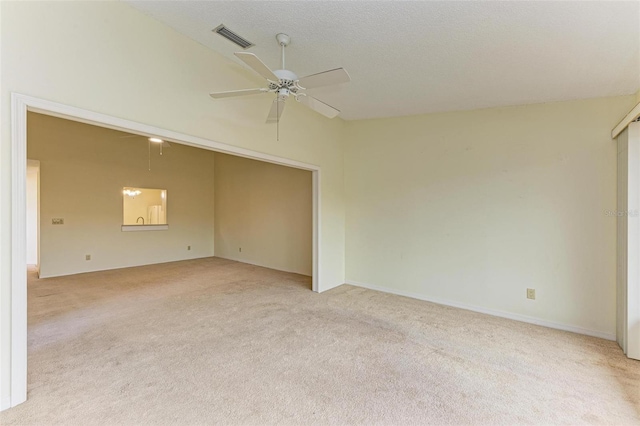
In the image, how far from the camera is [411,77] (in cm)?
306

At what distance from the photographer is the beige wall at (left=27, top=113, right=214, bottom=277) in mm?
5137

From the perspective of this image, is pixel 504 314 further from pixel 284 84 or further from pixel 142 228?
pixel 142 228

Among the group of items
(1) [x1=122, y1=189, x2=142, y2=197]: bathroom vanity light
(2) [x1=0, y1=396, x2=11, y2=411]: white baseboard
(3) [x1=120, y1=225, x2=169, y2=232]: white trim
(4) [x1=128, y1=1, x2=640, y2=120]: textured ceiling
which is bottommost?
(2) [x1=0, y1=396, x2=11, y2=411]: white baseboard

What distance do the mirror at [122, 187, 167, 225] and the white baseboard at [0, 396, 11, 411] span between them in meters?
5.63

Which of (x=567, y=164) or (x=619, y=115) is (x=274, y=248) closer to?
(x=567, y=164)

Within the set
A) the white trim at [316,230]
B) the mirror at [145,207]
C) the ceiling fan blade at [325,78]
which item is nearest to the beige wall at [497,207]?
the white trim at [316,230]

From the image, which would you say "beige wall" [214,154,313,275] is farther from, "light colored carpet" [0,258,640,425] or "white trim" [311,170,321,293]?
"light colored carpet" [0,258,640,425]

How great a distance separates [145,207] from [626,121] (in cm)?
910

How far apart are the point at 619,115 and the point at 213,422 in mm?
4746

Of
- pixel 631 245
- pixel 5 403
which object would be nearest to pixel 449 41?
pixel 631 245

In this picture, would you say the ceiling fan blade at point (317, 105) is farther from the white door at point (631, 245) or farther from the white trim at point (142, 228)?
the white trim at point (142, 228)

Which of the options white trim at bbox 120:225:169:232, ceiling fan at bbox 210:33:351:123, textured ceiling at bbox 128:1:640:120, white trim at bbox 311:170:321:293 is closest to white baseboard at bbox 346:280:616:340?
white trim at bbox 311:170:321:293

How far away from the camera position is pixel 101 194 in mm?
5781

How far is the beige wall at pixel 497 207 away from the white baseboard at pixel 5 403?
159 inches
